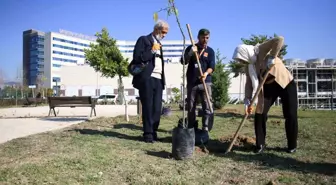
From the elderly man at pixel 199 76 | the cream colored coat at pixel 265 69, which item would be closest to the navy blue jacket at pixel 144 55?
the elderly man at pixel 199 76

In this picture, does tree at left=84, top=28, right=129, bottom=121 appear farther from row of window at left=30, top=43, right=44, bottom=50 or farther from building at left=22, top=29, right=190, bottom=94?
row of window at left=30, top=43, right=44, bottom=50

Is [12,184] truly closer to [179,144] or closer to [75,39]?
[179,144]

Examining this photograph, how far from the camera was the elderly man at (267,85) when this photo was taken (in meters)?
4.47

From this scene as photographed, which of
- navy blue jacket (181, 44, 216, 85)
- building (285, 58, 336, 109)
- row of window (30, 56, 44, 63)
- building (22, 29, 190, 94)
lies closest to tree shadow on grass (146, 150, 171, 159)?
navy blue jacket (181, 44, 216, 85)

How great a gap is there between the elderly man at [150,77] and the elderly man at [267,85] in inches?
63.0

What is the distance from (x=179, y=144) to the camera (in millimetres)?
4117

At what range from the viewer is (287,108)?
4.59 meters

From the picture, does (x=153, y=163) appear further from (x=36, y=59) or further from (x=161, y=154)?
(x=36, y=59)

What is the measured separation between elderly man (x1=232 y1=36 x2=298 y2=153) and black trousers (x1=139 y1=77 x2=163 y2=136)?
5.54 ft

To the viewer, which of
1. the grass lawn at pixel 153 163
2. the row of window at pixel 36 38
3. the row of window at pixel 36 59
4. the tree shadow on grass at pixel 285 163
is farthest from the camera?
the row of window at pixel 36 38

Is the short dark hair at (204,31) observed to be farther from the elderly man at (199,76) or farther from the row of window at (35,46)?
the row of window at (35,46)

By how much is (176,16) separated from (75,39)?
130228mm

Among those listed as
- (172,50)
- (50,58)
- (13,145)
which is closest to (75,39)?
(50,58)

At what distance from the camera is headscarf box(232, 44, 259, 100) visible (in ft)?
14.6
